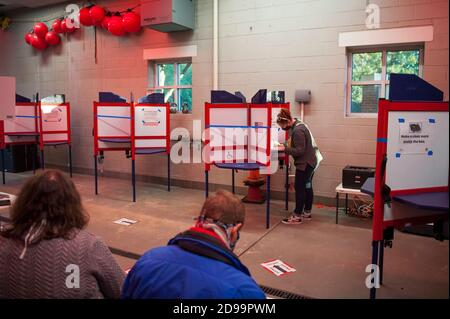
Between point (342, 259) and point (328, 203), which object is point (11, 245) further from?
point (328, 203)

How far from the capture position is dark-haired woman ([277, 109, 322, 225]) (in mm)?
4152

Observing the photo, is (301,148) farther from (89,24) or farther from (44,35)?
(44,35)

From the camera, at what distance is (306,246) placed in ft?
11.8

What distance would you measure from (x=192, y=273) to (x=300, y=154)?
3247mm

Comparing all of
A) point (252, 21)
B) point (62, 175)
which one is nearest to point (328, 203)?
point (252, 21)

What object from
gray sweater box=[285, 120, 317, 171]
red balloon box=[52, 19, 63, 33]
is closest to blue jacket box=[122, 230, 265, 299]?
gray sweater box=[285, 120, 317, 171]

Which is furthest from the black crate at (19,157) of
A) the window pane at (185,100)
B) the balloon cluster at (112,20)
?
the window pane at (185,100)

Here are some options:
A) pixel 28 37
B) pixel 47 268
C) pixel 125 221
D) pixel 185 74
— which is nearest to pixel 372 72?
pixel 185 74

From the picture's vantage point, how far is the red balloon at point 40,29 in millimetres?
7301

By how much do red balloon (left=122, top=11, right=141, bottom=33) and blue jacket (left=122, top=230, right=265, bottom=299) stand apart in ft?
18.4

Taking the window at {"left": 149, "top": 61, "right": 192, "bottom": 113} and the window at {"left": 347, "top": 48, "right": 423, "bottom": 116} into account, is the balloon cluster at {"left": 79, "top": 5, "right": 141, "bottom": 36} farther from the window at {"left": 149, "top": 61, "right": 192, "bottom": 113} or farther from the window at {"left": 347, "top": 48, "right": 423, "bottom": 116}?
the window at {"left": 347, "top": 48, "right": 423, "bottom": 116}

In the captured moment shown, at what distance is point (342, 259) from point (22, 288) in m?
2.68

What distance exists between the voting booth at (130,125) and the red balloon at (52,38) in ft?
9.14
